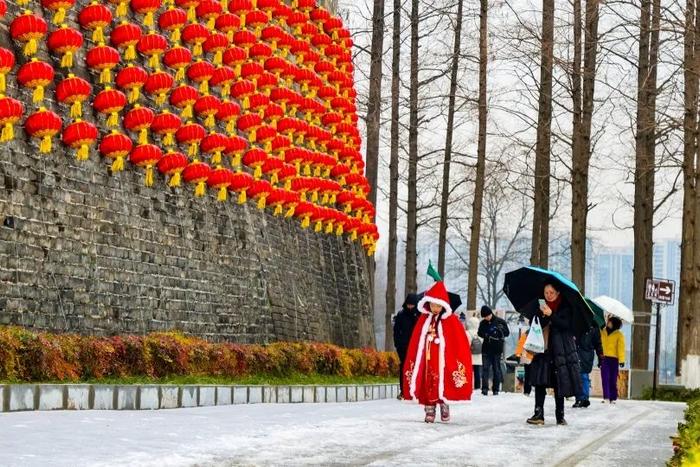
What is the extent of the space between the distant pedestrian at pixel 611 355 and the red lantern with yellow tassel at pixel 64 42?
1088cm

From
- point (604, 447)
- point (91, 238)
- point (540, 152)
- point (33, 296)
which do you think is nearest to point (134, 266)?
point (91, 238)

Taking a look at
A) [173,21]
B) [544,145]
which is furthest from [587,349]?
[544,145]

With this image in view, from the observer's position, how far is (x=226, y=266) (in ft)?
84.1

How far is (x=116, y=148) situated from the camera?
2039cm

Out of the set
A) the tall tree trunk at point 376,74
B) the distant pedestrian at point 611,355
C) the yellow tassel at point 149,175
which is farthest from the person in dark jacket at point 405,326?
the tall tree trunk at point 376,74

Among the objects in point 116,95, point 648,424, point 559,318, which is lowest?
point 648,424

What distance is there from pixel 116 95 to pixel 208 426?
9.03 m

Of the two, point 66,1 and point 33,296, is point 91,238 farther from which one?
point 66,1

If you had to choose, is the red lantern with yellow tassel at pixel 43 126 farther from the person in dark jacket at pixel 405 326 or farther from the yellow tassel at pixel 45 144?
the person in dark jacket at pixel 405 326

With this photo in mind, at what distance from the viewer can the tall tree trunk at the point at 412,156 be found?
37.6m

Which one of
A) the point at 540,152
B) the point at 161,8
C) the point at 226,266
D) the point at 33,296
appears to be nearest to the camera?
the point at 33,296

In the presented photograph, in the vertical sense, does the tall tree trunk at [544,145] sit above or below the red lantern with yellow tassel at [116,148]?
above

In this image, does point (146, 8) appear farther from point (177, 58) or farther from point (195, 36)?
point (195, 36)

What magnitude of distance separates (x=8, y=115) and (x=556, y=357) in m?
7.42
